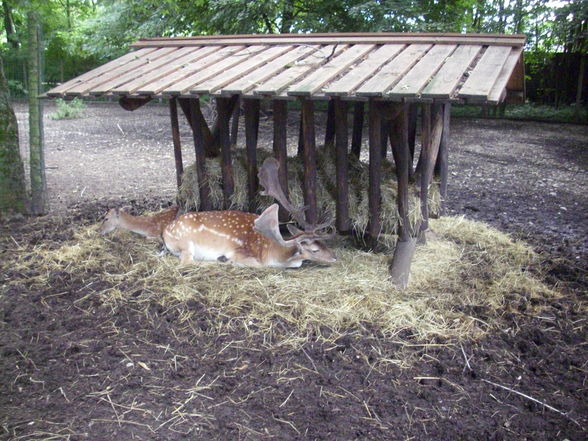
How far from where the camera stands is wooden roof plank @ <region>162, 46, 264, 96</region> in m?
3.68

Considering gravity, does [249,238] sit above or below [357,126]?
below

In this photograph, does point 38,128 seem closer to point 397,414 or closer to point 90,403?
point 90,403

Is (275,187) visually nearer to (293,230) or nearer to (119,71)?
(293,230)

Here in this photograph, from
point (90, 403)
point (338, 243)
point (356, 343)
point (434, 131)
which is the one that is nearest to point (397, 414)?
point (356, 343)

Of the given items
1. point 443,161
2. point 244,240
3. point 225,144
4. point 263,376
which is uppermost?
point 225,144

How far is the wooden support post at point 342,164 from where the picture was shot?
3945 mm

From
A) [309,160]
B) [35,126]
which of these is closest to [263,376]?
[309,160]

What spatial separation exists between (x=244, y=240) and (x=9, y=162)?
246cm

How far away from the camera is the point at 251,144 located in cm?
436

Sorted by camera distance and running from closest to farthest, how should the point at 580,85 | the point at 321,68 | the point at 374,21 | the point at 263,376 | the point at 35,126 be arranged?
the point at 263,376
the point at 321,68
the point at 35,126
the point at 374,21
the point at 580,85

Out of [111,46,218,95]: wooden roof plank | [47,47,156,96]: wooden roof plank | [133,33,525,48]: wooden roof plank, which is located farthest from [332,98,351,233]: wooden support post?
[47,47,156,96]: wooden roof plank

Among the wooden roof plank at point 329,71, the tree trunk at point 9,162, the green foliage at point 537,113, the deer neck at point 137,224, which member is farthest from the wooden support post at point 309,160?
the green foliage at point 537,113

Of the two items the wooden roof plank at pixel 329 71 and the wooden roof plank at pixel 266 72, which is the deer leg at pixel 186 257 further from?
the wooden roof plank at pixel 329 71

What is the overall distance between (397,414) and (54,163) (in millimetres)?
7060
